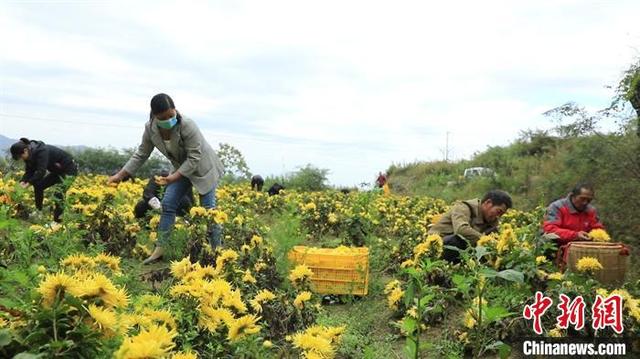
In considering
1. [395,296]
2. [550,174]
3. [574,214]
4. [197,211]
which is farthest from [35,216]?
[550,174]

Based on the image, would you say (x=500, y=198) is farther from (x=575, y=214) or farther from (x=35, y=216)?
(x=35, y=216)

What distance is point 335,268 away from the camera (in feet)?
14.9

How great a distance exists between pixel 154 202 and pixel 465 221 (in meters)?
2.79

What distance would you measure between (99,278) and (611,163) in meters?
8.31

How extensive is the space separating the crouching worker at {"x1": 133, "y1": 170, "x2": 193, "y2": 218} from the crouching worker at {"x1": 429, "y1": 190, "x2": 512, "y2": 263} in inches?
83.6

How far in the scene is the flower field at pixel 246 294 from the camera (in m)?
1.34

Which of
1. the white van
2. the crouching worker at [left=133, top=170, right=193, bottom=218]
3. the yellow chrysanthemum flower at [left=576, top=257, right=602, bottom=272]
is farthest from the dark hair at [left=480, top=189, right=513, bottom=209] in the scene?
the white van

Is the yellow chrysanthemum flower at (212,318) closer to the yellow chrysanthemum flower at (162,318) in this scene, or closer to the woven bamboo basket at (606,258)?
the yellow chrysanthemum flower at (162,318)

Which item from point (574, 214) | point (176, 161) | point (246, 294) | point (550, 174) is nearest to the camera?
point (246, 294)

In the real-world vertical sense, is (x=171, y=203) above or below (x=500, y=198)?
below

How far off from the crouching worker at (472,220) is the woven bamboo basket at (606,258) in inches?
24.2

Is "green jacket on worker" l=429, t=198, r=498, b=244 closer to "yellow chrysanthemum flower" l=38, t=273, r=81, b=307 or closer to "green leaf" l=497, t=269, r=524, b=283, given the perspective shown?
"green leaf" l=497, t=269, r=524, b=283

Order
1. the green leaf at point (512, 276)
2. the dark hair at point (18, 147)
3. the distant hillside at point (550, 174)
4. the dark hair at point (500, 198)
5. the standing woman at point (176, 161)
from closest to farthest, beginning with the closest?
the green leaf at point (512, 276) → the dark hair at point (500, 198) → the standing woman at point (176, 161) → the dark hair at point (18, 147) → the distant hillside at point (550, 174)

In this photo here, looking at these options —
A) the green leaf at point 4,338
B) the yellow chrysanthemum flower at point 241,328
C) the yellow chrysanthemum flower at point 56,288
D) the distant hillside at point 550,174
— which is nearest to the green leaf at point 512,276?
the yellow chrysanthemum flower at point 241,328
